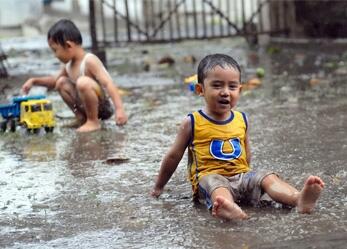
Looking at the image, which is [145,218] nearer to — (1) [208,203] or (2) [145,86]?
(1) [208,203]

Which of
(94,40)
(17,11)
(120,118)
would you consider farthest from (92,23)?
(17,11)

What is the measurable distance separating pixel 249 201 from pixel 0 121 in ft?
10.2

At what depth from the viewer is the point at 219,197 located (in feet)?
10.6

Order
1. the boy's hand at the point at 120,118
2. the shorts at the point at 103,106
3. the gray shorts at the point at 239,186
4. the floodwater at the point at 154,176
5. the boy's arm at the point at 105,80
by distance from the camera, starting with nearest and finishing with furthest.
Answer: the floodwater at the point at 154,176, the gray shorts at the point at 239,186, the boy's hand at the point at 120,118, the boy's arm at the point at 105,80, the shorts at the point at 103,106

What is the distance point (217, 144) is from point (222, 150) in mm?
38

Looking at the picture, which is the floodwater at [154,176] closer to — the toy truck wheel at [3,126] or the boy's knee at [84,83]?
the toy truck wheel at [3,126]

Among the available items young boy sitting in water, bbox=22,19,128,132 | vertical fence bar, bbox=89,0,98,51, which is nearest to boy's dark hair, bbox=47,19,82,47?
young boy sitting in water, bbox=22,19,128,132

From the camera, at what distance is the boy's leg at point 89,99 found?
586 centimetres

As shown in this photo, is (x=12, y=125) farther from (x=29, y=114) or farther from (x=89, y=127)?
(x=89, y=127)

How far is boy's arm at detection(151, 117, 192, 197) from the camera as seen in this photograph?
3.77 m

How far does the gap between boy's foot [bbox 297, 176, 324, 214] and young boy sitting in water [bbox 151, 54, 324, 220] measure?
26 centimetres

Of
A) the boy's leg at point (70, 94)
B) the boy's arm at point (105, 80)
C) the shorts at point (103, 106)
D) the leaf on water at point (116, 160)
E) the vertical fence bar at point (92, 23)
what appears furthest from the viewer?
the vertical fence bar at point (92, 23)

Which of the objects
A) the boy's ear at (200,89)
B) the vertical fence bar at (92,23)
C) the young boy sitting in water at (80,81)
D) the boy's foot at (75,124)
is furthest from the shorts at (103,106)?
the vertical fence bar at (92,23)

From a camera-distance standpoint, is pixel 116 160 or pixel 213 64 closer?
pixel 213 64
